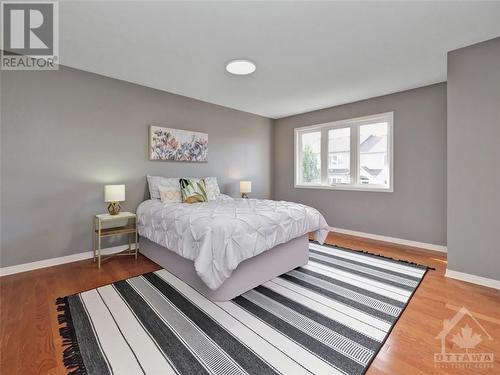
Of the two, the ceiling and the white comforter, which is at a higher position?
the ceiling

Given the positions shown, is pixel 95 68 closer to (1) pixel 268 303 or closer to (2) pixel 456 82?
(1) pixel 268 303

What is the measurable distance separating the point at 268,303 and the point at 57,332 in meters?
1.63

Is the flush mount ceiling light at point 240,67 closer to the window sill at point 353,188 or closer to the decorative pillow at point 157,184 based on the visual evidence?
the decorative pillow at point 157,184

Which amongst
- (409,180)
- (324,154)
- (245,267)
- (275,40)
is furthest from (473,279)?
(275,40)

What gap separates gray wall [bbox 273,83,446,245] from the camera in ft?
11.8

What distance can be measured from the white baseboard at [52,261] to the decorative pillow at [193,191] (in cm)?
120

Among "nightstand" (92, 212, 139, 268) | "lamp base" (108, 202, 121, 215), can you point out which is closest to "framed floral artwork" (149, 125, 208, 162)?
"lamp base" (108, 202, 121, 215)

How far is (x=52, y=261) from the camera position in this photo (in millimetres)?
2986

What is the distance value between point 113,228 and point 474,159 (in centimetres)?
453

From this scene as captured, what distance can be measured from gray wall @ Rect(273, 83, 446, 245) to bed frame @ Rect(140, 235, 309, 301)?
2.05 m

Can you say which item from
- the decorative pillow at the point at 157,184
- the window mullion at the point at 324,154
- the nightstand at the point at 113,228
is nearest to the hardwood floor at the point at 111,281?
the nightstand at the point at 113,228

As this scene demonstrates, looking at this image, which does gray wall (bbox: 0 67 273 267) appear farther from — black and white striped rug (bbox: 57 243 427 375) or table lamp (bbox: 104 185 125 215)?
black and white striped rug (bbox: 57 243 427 375)

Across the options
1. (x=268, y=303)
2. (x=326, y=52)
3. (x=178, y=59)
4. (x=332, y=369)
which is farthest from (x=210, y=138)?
(x=332, y=369)

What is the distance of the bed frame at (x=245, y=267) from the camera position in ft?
7.18
